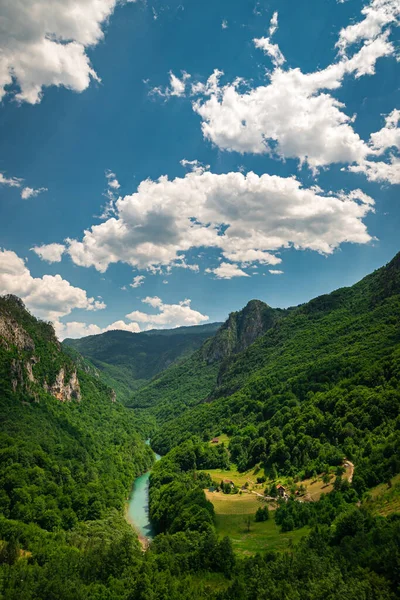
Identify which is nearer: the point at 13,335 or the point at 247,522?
the point at 247,522

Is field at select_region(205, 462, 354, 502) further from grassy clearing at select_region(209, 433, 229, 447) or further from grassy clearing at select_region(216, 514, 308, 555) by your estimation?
grassy clearing at select_region(209, 433, 229, 447)

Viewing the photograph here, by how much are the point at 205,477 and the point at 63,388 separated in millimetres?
91191

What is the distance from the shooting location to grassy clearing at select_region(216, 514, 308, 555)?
240ft

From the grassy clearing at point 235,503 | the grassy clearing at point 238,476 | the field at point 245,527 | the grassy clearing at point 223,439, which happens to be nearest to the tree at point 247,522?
the field at point 245,527

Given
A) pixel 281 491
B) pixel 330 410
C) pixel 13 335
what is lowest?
pixel 281 491

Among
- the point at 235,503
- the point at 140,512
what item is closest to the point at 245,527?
the point at 235,503

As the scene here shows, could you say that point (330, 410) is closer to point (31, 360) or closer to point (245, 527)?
point (245, 527)

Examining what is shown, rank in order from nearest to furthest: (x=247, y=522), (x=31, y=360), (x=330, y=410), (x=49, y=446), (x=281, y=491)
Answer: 1. (x=247, y=522)
2. (x=281, y=491)
3. (x=49, y=446)
4. (x=330, y=410)
5. (x=31, y=360)

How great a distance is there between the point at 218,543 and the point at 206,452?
7438 centimetres

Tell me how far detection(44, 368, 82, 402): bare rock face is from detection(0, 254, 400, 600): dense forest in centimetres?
79

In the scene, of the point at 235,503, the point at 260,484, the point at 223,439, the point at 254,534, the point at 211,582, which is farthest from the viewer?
the point at 223,439

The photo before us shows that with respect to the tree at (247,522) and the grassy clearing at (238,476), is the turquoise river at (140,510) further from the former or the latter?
the tree at (247,522)

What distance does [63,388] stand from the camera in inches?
6983

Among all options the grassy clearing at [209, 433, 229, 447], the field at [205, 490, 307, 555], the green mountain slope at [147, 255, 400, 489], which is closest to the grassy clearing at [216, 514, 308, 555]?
the field at [205, 490, 307, 555]
